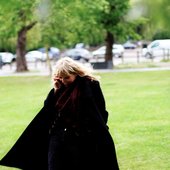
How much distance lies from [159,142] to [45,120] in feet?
14.2

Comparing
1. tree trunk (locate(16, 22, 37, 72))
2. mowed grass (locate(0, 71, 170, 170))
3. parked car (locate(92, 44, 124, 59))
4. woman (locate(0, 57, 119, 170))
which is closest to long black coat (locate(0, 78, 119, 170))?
woman (locate(0, 57, 119, 170))

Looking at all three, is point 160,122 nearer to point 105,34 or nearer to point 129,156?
point 129,156

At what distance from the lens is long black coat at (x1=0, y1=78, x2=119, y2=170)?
5.17 m

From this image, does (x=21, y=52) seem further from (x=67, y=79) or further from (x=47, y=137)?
(x=67, y=79)

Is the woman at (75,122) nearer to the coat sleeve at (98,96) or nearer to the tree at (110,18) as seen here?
the coat sleeve at (98,96)

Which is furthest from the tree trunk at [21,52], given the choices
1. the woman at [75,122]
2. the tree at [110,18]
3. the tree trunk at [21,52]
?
the woman at [75,122]

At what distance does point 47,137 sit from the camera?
5.64m

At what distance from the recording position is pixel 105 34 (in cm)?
3488

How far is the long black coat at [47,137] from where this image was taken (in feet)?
17.0

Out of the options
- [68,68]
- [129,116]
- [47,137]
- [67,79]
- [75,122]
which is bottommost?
[129,116]

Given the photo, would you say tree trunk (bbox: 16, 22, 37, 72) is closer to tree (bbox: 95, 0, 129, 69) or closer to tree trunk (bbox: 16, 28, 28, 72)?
tree trunk (bbox: 16, 28, 28, 72)

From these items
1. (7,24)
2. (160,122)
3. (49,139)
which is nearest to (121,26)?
(7,24)

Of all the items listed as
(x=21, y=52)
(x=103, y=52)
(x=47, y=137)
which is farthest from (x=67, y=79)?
(x=103, y=52)

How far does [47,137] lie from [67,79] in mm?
831
